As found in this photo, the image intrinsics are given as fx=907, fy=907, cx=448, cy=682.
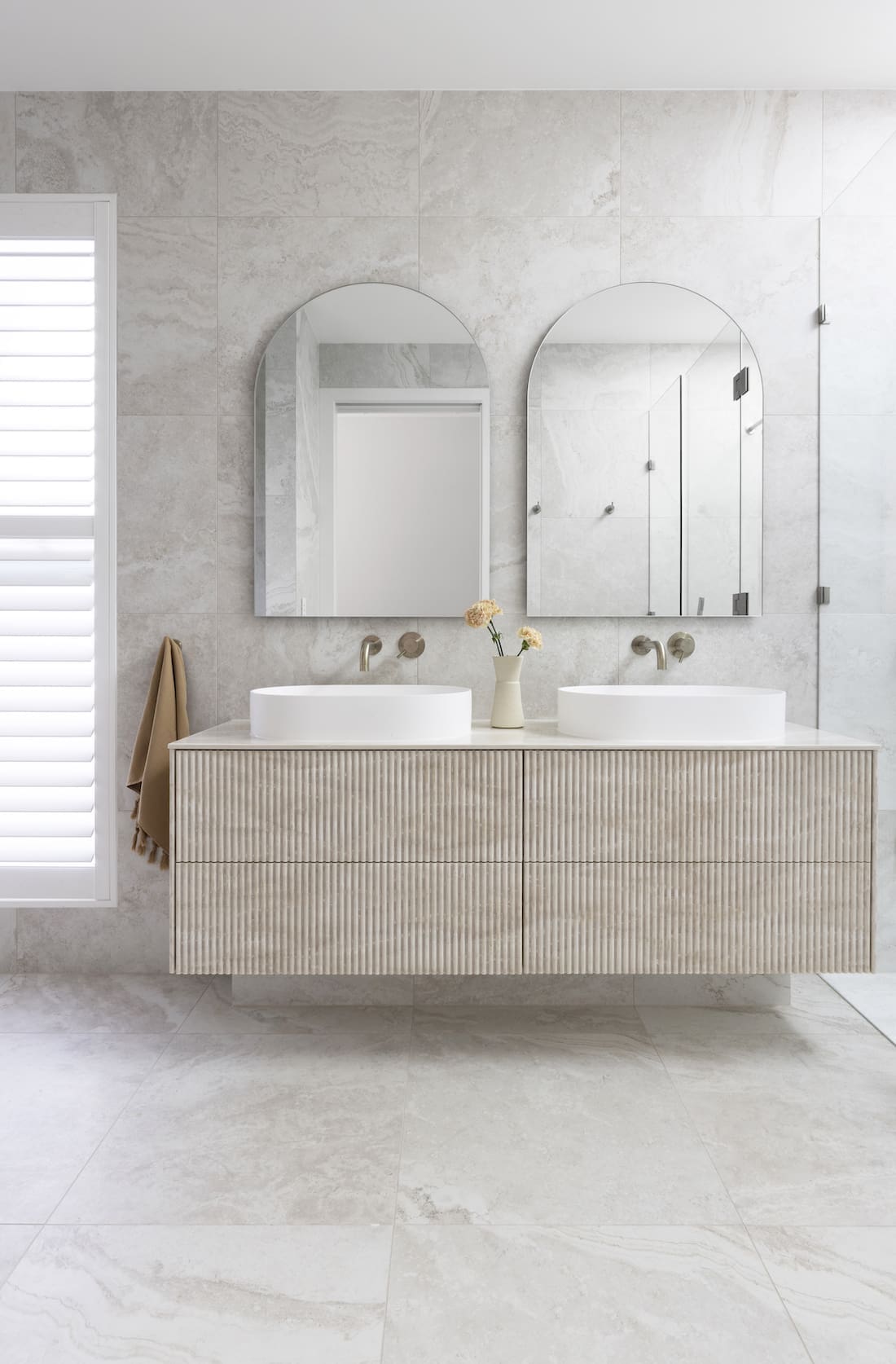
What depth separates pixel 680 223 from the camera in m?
2.52

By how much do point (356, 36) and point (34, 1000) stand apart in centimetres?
264

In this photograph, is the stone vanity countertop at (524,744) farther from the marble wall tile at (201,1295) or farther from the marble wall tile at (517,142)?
the marble wall tile at (517,142)

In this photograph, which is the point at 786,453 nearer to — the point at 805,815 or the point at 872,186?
the point at 872,186

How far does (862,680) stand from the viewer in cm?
233

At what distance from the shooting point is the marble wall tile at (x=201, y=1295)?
1.22 meters

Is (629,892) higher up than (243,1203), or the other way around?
(629,892)

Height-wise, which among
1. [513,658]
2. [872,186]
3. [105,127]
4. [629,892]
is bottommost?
[629,892]

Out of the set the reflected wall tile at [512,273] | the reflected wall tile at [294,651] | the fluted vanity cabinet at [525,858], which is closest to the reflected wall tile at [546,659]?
the reflected wall tile at [294,651]

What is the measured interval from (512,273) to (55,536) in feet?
4.84

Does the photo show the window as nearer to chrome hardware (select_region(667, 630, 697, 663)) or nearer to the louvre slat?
the louvre slat

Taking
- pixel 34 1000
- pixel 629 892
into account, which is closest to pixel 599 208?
pixel 629 892

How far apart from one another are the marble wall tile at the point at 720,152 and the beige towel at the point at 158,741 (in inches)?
70.6

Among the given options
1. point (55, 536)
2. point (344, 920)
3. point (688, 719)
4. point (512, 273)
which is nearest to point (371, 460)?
point (512, 273)

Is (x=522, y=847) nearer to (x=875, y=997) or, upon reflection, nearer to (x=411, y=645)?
(x=411, y=645)
